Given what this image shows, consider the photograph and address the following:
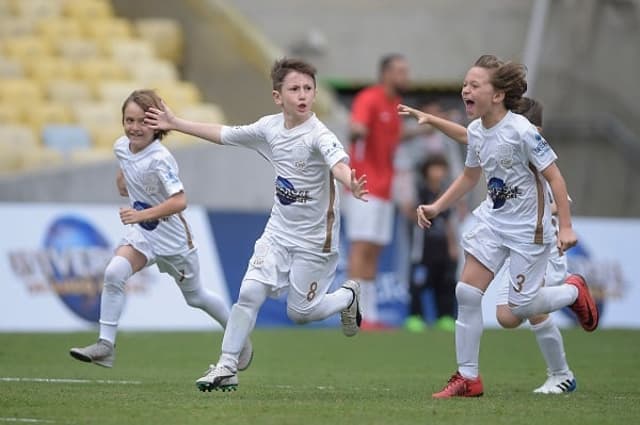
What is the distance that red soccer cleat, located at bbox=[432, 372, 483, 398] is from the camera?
9273 millimetres

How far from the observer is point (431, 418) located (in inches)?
313

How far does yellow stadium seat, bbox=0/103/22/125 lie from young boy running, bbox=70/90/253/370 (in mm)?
9506

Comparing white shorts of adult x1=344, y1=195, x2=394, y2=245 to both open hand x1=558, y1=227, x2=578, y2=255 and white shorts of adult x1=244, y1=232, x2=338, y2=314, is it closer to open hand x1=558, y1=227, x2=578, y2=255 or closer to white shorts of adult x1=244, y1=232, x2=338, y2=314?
white shorts of adult x1=244, y1=232, x2=338, y2=314

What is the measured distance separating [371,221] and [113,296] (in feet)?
22.2

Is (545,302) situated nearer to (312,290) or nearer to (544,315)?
(544,315)

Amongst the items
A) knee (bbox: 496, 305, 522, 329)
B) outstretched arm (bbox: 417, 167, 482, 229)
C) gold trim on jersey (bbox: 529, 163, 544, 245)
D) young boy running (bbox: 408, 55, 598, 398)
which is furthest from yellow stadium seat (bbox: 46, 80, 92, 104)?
gold trim on jersey (bbox: 529, 163, 544, 245)

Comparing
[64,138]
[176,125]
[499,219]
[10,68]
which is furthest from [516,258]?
[10,68]

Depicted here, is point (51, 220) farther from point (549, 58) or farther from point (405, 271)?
point (549, 58)

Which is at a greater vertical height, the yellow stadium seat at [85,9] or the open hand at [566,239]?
the yellow stadium seat at [85,9]

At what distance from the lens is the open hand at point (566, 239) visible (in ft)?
29.0

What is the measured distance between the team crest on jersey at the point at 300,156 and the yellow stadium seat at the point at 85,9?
13.8m

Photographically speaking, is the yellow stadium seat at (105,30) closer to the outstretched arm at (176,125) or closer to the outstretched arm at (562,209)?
the outstretched arm at (176,125)

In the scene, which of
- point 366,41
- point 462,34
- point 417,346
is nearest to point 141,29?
point 366,41

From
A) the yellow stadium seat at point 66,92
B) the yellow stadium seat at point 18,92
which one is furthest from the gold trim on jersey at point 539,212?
the yellow stadium seat at point 66,92
